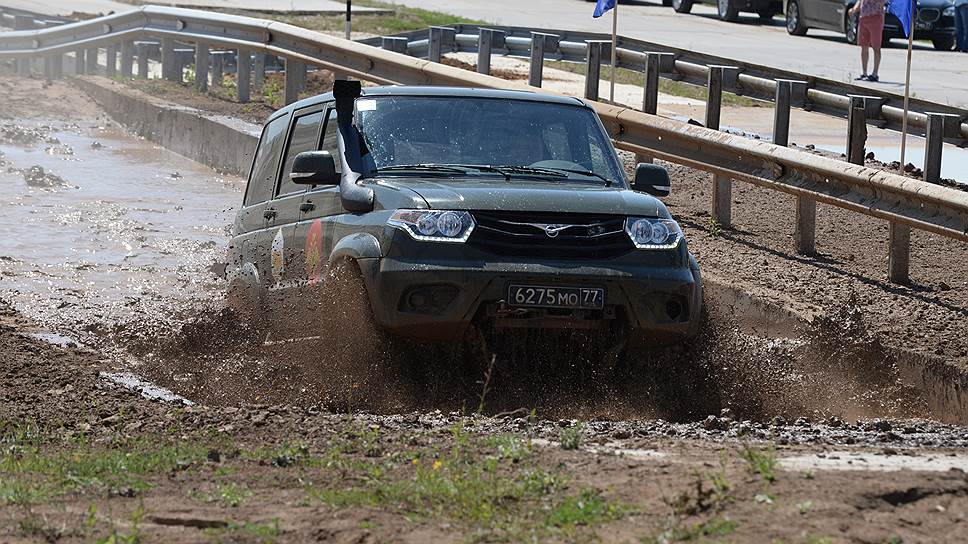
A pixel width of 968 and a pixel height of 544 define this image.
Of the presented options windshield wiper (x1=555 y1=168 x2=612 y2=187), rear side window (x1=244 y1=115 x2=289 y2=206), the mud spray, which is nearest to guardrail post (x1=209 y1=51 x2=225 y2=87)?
rear side window (x1=244 y1=115 x2=289 y2=206)

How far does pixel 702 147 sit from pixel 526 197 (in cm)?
434

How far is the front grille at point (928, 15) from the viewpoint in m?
31.6

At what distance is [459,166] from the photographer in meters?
8.27

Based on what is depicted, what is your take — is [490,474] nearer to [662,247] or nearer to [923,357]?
[662,247]

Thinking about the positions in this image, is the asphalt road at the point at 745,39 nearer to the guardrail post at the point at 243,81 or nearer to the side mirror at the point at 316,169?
the guardrail post at the point at 243,81

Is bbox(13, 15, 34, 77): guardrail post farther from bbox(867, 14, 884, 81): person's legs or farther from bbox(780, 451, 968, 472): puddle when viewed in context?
bbox(780, 451, 968, 472): puddle

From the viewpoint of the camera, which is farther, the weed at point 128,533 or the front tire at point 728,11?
the front tire at point 728,11

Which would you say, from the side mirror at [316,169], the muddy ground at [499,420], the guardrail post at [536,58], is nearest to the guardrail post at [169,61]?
the guardrail post at [536,58]

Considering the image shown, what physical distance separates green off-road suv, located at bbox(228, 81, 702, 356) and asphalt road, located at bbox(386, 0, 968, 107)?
14.2 metres

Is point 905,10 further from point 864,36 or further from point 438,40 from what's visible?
point 864,36

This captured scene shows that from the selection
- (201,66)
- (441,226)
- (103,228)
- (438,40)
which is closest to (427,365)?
(441,226)

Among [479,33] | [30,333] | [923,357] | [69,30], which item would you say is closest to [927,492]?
[923,357]

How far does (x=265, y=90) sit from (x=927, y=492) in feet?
57.5

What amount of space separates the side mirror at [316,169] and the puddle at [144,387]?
4.17 ft
